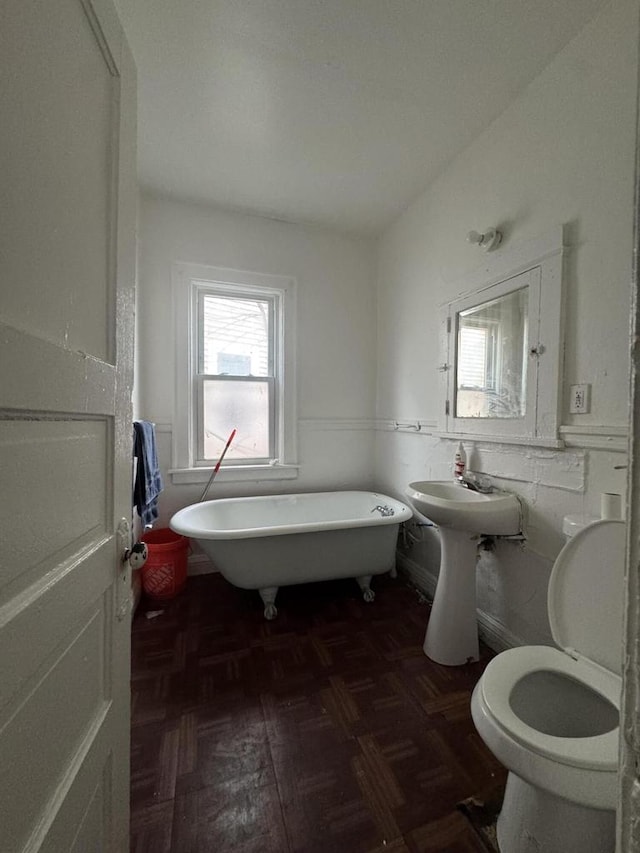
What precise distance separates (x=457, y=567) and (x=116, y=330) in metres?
1.65

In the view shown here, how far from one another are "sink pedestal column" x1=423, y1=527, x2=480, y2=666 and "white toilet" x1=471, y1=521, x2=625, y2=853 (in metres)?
0.51

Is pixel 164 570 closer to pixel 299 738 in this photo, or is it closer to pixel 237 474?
pixel 237 474

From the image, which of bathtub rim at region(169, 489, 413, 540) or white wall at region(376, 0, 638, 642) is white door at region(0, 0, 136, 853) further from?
white wall at region(376, 0, 638, 642)

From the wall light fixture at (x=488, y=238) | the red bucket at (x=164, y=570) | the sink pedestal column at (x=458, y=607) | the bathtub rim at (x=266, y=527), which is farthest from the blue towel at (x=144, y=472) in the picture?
the wall light fixture at (x=488, y=238)

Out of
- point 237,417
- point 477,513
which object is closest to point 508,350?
point 477,513

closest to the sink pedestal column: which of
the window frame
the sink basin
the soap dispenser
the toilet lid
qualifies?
the sink basin

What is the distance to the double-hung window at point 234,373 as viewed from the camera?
2.44 meters

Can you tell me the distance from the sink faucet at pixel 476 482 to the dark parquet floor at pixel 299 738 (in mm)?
810

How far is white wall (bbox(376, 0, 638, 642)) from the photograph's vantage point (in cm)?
121

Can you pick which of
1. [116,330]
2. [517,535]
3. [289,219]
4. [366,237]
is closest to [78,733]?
[116,330]

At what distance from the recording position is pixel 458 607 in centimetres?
159

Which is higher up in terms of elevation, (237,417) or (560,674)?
(237,417)

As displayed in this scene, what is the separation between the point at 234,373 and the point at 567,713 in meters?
2.48

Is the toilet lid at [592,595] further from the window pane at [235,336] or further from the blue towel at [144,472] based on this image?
the window pane at [235,336]
